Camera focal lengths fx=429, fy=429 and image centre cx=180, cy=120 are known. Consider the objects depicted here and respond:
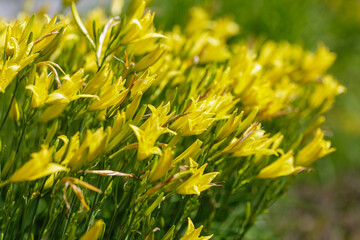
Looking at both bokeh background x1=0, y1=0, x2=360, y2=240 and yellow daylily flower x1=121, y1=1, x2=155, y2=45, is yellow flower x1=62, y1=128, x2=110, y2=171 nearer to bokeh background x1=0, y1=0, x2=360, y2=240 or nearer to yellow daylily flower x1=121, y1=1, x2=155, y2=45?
yellow daylily flower x1=121, y1=1, x2=155, y2=45

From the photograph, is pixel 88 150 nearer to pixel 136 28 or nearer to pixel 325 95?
pixel 136 28

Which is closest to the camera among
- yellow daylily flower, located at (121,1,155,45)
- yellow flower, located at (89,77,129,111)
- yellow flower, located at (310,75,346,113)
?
yellow flower, located at (89,77,129,111)

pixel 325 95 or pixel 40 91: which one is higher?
pixel 40 91

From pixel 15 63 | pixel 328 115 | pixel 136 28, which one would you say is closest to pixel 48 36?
pixel 15 63

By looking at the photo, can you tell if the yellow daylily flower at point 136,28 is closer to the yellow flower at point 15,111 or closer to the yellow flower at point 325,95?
the yellow flower at point 15,111

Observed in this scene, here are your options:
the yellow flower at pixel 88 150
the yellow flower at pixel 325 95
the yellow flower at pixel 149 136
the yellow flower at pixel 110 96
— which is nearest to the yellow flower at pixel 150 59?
the yellow flower at pixel 110 96

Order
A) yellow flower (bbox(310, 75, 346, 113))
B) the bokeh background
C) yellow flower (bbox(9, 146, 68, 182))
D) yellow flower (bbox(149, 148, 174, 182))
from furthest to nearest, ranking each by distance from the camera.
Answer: the bokeh background
yellow flower (bbox(310, 75, 346, 113))
yellow flower (bbox(149, 148, 174, 182))
yellow flower (bbox(9, 146, 68, 182))

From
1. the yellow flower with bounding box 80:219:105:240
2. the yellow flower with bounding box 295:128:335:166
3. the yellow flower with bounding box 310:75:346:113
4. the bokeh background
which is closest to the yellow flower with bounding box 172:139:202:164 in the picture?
the yellow flower with bounding box 80:219:105:240
